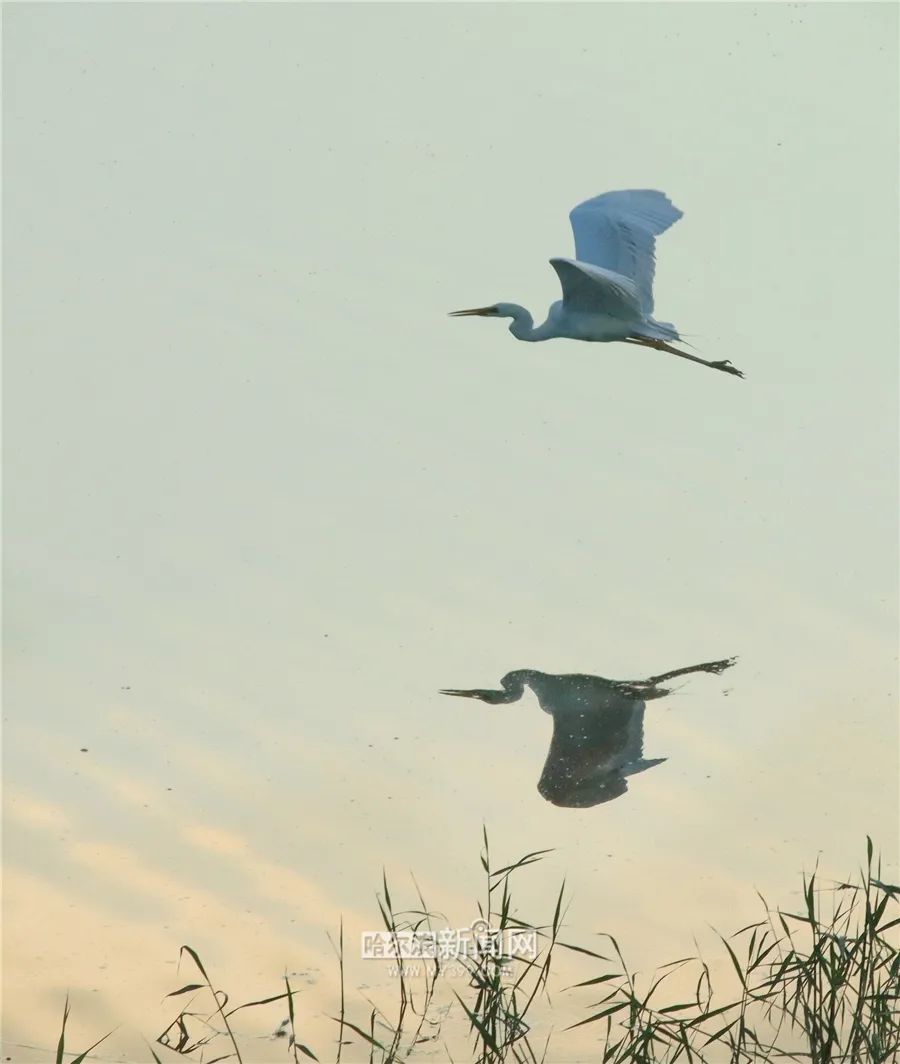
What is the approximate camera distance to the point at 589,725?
212 inches

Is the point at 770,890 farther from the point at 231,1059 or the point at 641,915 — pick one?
the point at 231,1059

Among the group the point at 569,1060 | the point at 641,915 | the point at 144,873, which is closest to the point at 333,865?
the point at 144,873

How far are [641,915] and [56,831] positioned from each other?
158 cm

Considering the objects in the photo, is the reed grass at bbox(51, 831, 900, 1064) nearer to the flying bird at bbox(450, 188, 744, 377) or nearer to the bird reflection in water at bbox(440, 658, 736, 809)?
the bird reflection in water at bbox(440, 658, 736, 809)

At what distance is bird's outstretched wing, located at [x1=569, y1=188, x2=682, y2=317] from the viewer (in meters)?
6.66

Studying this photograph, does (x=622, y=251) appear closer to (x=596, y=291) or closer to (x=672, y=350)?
(x=596, y=291)

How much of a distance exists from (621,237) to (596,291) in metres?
0.32

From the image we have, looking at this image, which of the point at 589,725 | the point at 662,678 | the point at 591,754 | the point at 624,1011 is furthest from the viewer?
the point at 662,678

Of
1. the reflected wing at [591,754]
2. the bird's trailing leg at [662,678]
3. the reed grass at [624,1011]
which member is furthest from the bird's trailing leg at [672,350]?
the reed grass at [624,1011]

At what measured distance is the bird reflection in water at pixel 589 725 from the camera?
5.05 m

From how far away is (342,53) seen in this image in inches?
415

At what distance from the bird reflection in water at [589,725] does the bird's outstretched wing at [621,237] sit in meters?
1.68

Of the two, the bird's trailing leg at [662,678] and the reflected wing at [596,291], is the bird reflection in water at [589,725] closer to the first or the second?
the bird's trailing leg at [662,678]

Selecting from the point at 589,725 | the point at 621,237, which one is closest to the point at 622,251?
the point at 621,237
